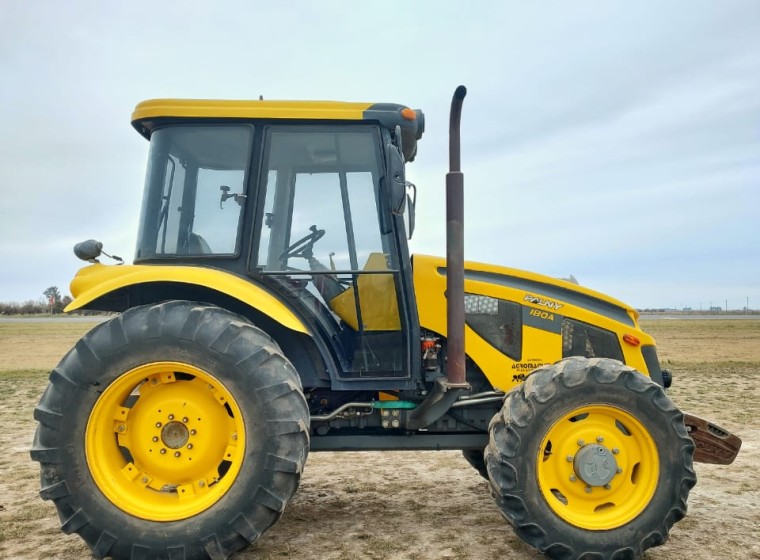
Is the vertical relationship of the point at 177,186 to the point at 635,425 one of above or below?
above

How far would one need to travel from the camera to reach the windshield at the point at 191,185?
13.9 ft

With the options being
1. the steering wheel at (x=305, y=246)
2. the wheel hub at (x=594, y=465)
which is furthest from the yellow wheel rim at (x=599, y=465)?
the steering wheel at (x=305, y=246)

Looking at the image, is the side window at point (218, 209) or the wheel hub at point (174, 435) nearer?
the wheel hub at point (174, 435)

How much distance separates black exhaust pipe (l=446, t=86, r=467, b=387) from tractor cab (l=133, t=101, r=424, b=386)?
0.27 metres

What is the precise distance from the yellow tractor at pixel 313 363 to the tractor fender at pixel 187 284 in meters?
0.02

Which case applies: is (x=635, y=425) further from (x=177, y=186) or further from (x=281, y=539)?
(x=177, y=186)

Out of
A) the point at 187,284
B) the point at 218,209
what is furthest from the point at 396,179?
the point at 187,284

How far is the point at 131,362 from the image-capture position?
371 centimetres

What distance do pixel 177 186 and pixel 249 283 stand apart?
86 centimetres

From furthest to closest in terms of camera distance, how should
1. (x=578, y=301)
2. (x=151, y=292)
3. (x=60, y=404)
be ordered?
(x=578, y=301)
(x=151, y=292)
(x=60, y=404)

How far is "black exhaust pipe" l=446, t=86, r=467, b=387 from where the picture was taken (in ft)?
13.6

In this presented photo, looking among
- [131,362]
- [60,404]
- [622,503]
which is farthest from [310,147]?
[622,503]

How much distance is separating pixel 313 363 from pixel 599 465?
190 cm

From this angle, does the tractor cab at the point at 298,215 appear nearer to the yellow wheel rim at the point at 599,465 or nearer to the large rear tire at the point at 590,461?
the large rear tire at the point at 590,461
